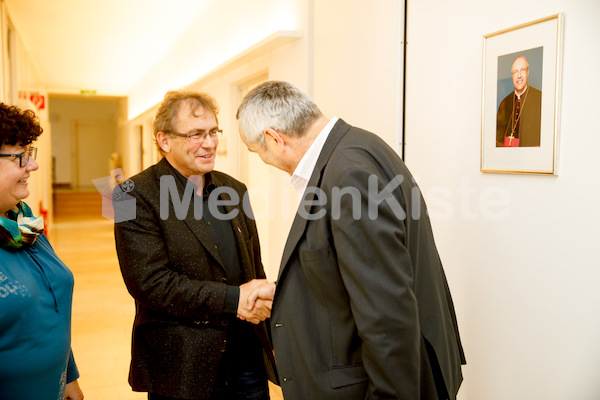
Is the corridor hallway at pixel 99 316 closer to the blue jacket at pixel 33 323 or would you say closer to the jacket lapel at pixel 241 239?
the jacket lapel at pixel 241 239

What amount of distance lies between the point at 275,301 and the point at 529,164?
1.14 meters

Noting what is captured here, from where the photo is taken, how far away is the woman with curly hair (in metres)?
1.54

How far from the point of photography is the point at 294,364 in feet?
5.05

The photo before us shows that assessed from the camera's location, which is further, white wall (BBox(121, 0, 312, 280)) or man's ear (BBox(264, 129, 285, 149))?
white wall (BBox(121, 0, 312, 280))

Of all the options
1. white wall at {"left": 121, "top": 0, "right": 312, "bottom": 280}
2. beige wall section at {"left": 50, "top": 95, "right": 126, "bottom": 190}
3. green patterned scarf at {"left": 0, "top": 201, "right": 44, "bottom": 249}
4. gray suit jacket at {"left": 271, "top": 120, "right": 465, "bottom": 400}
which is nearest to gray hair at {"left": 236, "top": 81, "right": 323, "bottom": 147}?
gray suit jacket at {"left": 271, "top": 120, "right": 465, "bottom": 400}

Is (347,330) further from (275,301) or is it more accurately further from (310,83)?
(310,83)

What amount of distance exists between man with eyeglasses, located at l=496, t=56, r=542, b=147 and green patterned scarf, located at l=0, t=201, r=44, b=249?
1.78 metres

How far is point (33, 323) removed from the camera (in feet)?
5.24

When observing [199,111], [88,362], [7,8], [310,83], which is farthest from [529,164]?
[7,8]

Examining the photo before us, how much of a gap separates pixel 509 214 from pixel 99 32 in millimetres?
7710

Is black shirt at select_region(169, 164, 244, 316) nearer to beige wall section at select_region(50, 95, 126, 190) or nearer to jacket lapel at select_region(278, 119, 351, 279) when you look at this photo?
jacket lapel at select_region(278, 119, 351, 279)

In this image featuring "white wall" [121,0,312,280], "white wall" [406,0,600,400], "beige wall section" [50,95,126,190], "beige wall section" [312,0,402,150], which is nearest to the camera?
"white wall" [406,0,600,400]

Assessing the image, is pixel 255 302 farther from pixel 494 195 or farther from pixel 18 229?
pixel 494 195

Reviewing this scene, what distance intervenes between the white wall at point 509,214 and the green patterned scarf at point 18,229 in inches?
68.8
